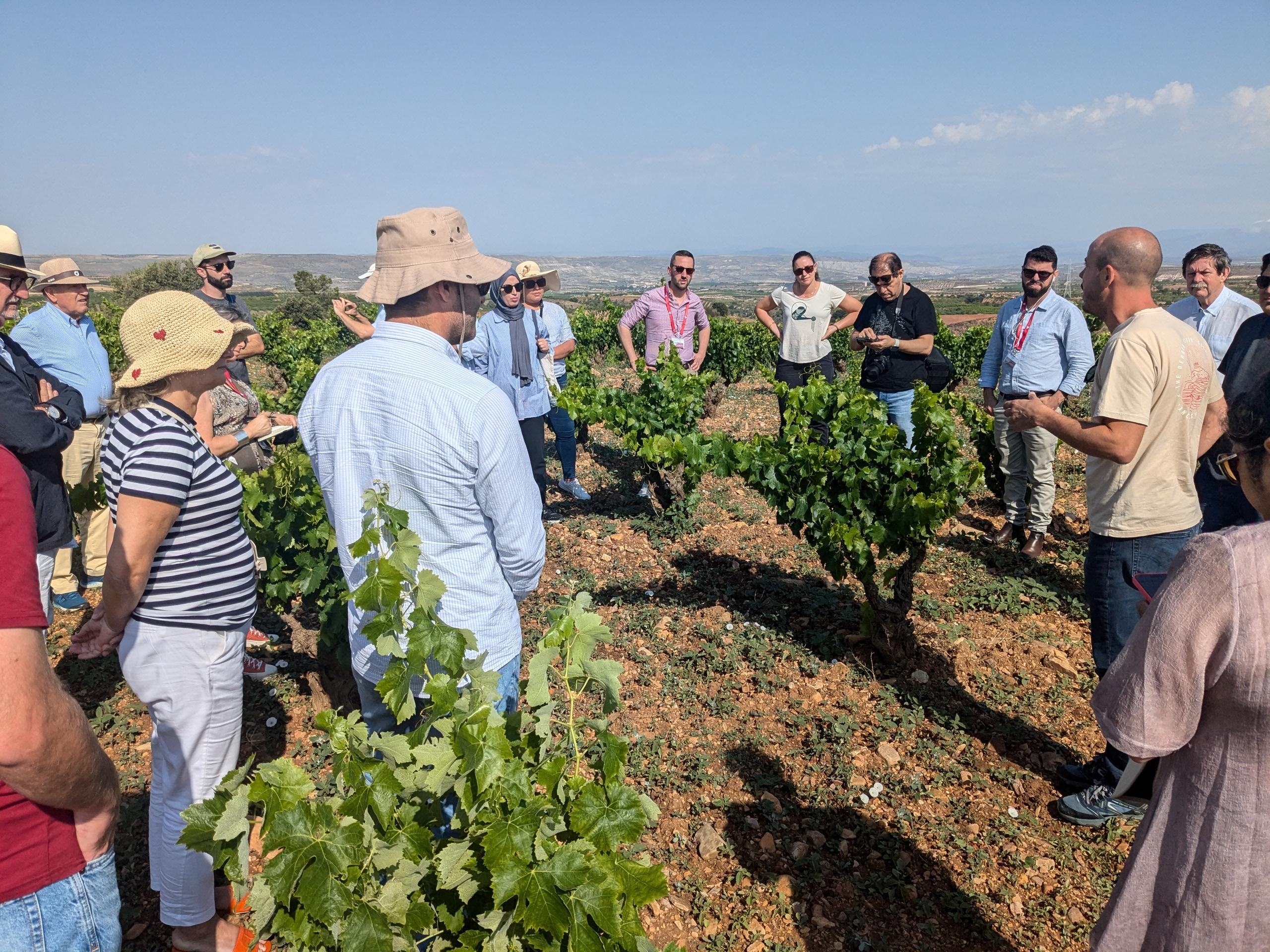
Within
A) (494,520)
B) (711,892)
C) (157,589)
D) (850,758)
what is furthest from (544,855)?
(850,758)

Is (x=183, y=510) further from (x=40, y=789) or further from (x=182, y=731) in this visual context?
(x=40, y=789)

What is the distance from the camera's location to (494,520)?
85.6 inches

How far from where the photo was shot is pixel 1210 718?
140 centimetres

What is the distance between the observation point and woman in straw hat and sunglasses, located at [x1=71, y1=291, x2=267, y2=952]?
2.15 meters

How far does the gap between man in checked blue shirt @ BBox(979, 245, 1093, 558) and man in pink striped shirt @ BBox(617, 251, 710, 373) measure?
2666 millimetres

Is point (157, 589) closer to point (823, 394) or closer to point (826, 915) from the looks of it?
point (826, 915)

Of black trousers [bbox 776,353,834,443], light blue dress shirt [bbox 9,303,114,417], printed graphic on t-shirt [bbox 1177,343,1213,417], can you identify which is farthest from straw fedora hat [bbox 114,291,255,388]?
black trousers [bbox 776,353,834,443]

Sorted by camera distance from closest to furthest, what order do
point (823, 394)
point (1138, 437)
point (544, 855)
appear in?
point (544, 855)
point (1138, 437)
point (823, 394)

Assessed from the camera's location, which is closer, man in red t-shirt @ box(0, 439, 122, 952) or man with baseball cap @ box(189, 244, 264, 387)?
man in red t-shirt @ box(0, 439, 122, 952)

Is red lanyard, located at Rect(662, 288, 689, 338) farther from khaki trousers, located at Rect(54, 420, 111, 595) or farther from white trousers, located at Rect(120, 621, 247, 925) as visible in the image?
white trousers, located at Rect(120, 621, 247, 925)

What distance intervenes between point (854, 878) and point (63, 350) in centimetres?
614

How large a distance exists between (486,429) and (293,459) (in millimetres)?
2637

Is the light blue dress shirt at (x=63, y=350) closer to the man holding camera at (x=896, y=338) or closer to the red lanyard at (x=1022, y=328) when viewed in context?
the man holding camera at (x=896, y=338)

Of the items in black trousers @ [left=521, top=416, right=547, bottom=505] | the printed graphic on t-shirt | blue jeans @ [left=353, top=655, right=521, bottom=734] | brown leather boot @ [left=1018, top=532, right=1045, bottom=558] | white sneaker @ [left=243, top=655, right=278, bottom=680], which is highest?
the printed graphic on t-shirt
